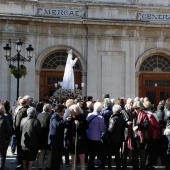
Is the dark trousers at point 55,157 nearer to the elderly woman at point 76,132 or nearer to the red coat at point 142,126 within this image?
the elderly woman at point 76,132

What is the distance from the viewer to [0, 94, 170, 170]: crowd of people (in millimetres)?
11492

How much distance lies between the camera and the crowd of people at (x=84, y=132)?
1149 centimetres

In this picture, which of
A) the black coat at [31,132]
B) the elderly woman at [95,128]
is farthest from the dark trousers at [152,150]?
the black coat at [31,132]

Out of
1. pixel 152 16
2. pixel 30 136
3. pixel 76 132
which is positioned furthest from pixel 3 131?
pixel 152 16

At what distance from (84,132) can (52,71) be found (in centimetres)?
1554

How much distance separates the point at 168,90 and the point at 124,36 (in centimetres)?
478

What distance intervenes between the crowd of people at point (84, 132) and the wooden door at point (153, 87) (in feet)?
46.9

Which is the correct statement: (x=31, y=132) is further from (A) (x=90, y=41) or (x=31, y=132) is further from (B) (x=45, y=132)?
(A) (x=90, y=41)

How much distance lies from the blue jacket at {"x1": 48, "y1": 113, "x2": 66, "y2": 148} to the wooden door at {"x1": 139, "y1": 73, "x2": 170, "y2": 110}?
16.8m

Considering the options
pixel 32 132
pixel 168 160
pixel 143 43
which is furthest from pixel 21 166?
pixel 143 43

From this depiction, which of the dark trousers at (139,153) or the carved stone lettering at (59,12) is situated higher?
the carved stone lettering at (59,12)

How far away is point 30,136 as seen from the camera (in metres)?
11.3

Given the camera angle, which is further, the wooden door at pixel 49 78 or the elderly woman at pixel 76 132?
the wooden door at pixel 49 78

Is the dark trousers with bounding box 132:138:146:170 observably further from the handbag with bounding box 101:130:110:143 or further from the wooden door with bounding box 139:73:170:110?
the wooden door with bounding box 139:73:170:110
